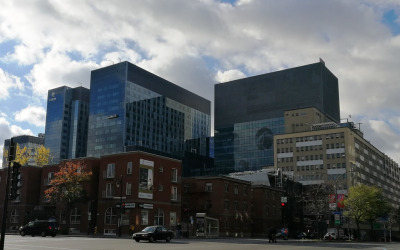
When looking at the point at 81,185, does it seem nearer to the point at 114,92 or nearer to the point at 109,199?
the point at 109,199

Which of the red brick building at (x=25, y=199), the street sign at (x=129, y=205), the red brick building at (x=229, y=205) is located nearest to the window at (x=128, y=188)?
the street sign at (x=129, y=205)

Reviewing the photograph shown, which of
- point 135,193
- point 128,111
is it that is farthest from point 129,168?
point 128,111

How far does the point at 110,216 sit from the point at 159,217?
7185mm

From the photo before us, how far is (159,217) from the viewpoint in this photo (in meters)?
63.3

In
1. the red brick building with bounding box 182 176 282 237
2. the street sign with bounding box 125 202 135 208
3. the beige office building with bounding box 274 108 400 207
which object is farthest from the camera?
the beige office building with bounding box 274 108 400 207

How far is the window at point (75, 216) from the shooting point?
215 ft

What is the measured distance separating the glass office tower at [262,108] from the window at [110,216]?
107 m

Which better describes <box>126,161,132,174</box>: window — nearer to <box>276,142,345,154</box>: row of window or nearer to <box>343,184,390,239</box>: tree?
<box>343,184,390,239</box>: tree

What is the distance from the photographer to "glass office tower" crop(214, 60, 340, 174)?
6654 inches

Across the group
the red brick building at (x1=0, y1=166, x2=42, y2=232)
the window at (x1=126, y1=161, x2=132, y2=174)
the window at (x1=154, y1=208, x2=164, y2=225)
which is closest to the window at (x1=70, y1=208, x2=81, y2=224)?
the red brick building at (x1=0, y1=166, x2=42, y2=232)

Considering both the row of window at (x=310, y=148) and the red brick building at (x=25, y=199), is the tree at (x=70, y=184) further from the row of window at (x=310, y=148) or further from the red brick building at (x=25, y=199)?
the row of window at (x=310, y=148)

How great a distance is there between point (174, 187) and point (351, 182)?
69.7 m

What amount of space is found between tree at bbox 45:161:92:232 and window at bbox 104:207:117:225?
4353 mm


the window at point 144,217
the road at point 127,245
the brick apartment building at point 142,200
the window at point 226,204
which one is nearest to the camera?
the road at point 127,245
